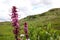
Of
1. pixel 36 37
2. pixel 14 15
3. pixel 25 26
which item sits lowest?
pixel 36 37

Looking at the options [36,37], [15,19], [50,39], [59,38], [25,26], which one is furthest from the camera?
[36,37]

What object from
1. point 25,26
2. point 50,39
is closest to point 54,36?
point 50,39

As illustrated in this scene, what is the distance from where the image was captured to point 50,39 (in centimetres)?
1162

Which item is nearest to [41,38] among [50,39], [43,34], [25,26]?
[43,34]

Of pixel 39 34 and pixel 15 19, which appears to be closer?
pixel 15 19

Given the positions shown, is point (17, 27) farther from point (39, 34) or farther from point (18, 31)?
point (39, 34)

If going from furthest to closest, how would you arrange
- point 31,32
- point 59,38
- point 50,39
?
point 31,32 < point 59,38 < point 50,39

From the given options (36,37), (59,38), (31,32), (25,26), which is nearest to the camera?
(25,26)

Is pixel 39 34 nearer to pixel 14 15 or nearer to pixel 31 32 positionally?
pixel 31 32

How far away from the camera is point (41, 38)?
12562mm

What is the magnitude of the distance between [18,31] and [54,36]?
6974 millimetres

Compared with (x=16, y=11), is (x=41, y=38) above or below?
below

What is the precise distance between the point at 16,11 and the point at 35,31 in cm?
799

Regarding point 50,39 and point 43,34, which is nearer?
point 50,39
